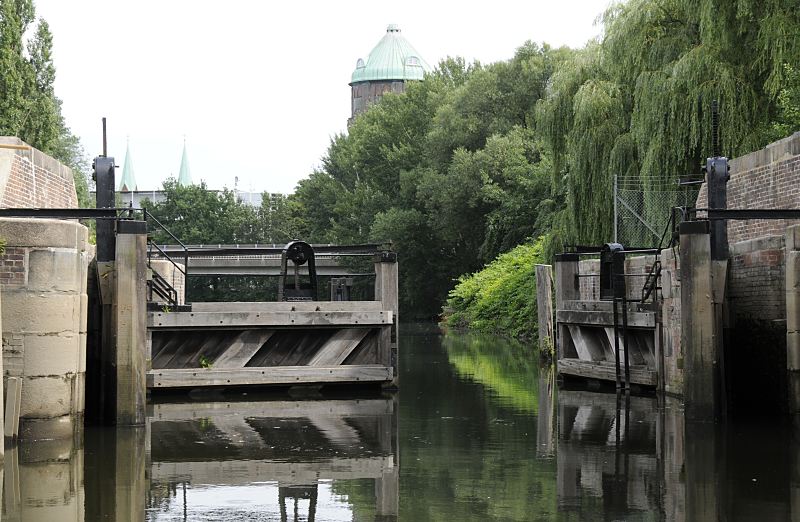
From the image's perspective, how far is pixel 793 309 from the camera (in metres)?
15.6

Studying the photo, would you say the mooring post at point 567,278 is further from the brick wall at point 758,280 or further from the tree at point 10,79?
the tree at point 10,79

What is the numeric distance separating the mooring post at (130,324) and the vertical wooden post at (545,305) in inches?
497

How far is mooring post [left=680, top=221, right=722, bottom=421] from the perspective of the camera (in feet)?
52.1

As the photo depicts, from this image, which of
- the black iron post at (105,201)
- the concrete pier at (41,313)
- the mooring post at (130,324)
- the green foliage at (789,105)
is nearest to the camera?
the concrete pier at (41,313)

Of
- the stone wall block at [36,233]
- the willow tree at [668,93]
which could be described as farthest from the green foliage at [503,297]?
the stone wall block at [36,233]

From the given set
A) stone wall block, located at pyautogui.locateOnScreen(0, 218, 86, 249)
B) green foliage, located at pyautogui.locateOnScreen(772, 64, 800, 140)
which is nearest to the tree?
green foliage, located at pyautogui.locateOnScreen(772, 64, 800, 140)

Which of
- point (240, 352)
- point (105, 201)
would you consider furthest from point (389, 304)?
point (105, 201)

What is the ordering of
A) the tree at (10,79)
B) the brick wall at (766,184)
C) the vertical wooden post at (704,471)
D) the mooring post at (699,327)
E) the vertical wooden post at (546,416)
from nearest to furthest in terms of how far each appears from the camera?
the vertical wooden post at (704,471), the vertical wooden post at (546,416), the mooring post at (699,327), the brick wall at (766,184), the tree at (10,79)

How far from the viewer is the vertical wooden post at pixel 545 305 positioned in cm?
2730

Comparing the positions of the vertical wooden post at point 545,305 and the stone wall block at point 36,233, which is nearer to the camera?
the stone wall block at point 36,233

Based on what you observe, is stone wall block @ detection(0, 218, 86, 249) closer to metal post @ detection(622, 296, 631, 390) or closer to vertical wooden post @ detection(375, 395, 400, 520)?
→ vertical wooden post @ detection(375, 395, 400, 520)

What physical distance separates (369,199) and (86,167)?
20.1m

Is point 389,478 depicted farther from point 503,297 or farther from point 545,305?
point 503,297

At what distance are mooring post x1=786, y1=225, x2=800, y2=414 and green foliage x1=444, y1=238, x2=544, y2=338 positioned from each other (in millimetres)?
25128
